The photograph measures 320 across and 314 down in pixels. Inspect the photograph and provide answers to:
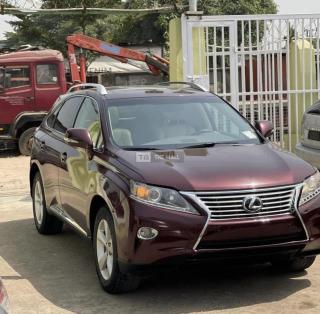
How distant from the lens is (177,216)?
4648 millimetres

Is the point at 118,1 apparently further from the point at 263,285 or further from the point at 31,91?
the point at 263,285

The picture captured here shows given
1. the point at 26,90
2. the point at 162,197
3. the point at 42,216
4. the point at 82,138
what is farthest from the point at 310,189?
the point at 26,90

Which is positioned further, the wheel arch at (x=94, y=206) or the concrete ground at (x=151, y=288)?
the wheel arch at (x=94, y=206)

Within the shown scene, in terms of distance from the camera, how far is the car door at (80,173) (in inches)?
224

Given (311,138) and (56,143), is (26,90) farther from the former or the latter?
(311,138)

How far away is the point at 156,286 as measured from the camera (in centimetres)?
540

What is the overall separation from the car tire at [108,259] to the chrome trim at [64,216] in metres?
0.47

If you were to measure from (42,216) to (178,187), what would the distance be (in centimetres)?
317

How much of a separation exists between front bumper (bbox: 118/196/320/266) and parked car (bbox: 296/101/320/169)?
9.81ft

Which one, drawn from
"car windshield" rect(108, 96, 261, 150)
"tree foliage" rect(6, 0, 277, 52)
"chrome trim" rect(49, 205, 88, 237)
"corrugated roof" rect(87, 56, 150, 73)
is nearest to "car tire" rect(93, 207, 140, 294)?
"chrome trim" rect(49, 205, 88, 237)

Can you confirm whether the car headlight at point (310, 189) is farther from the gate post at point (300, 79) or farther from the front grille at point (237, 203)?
the gate post at point (300, 79)

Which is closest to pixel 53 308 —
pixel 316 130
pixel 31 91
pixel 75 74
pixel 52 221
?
pixel 52 221

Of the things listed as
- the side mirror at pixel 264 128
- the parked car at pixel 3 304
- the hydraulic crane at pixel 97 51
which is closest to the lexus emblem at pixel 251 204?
the side mirror at pixel 264 128

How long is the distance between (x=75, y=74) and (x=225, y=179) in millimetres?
13734
